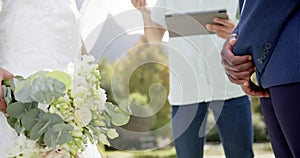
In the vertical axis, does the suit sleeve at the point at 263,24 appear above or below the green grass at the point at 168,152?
above

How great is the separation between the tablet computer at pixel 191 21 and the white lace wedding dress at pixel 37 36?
0.55m

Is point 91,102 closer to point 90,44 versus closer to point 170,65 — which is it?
point 90,44

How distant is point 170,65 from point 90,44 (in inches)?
19.0

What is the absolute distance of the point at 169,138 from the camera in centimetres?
250

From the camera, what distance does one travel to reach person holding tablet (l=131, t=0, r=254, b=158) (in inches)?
91.6

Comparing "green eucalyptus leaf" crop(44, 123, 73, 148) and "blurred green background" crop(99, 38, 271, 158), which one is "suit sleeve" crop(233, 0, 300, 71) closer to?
"green eucalyptus leaf" crop(44, 123, 73, 148)

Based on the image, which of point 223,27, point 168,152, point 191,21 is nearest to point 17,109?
point 191,21

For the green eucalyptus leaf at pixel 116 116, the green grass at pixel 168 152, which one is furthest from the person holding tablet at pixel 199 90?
the green grass at pixel 168 152

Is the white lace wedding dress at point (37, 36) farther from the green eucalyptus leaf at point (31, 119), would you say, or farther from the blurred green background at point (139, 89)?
the green eucalyptus leaf at point (31, 119)

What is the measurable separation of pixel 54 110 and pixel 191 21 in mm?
1074

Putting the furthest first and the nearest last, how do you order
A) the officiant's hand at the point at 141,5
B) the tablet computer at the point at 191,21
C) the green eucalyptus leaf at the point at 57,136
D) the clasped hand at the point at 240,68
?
the officiant's hand at the point at 141,5 → the tablet computer at the point at 191,21 → the clasped hand at the point at 240,68 → the green eucalyptus leaf at the point at 57,136

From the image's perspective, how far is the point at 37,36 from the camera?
5.42 ft

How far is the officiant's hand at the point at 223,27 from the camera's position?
223cm

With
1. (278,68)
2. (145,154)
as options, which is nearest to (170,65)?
(278,68)
